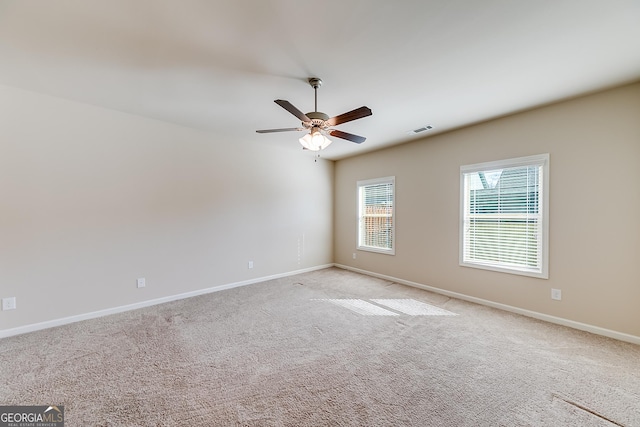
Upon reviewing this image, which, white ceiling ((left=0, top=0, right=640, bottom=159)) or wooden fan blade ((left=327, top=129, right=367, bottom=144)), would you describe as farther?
wooden fan blade ((left=327, top=129, right=367, bottom=144))

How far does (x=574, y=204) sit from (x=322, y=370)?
11.1 feet

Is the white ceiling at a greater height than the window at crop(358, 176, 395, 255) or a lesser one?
Result: greater

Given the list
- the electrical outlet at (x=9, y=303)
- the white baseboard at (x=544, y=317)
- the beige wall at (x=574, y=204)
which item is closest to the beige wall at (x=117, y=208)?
the electrical outlet at (x=9, y=303)

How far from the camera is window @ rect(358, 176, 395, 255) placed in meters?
4.96

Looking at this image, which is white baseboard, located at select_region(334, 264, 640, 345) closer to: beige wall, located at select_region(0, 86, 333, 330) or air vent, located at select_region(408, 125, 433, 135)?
air vent, located at select_region(408, 125, 433, 135)

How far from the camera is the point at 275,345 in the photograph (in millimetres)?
2498

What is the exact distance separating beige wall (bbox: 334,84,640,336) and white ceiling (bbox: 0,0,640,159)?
33cm

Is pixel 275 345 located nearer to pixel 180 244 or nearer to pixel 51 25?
pixel 180 244

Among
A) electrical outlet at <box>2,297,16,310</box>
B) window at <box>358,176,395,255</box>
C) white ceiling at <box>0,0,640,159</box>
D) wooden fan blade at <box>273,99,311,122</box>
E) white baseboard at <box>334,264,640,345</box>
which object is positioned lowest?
white baseboard at <box>334,264,640,345</box>

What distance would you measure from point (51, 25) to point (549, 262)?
17.5 feet

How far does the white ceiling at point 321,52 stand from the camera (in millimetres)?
1651

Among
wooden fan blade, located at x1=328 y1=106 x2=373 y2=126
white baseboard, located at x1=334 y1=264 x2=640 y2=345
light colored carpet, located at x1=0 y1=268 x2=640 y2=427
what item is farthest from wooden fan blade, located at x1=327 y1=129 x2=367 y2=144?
white baseboard, located at x1=334 y1=264 x2=640 y2=345

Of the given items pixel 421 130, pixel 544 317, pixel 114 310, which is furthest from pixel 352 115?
pixel 114 310

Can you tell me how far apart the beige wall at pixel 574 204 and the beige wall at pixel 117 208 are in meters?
Answer: 3.19
